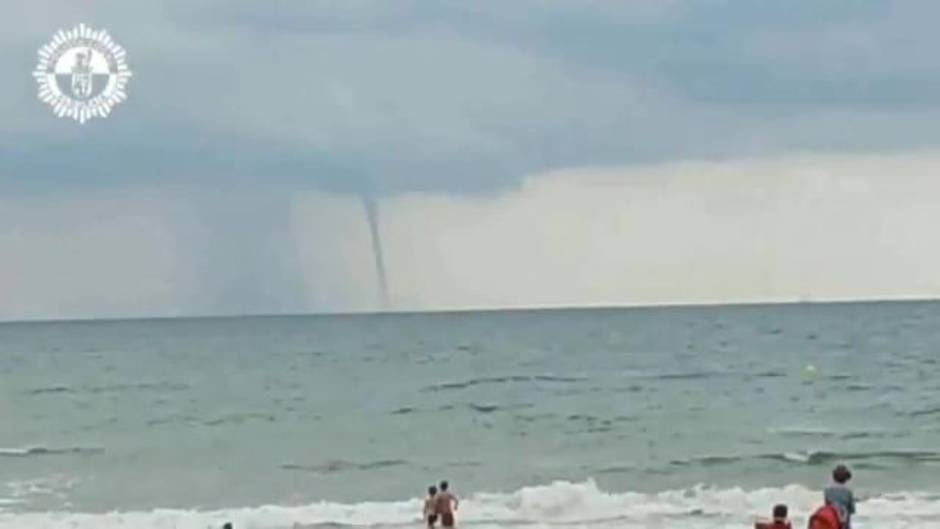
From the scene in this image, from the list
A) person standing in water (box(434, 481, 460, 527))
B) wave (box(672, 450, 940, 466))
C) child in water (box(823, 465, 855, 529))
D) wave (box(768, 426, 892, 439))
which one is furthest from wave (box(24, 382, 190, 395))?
child in water (box(823, 465, 855, 529))

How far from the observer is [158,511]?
29.5 m

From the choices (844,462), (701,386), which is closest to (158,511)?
(844,462)

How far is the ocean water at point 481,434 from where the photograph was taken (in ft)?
95.3

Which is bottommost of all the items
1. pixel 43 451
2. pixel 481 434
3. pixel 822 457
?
pixel 822 457

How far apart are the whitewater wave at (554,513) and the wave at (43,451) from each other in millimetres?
11755

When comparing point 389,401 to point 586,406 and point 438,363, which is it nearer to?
point 586,406

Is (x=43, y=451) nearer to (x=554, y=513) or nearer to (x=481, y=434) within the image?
(x=481, y=434)

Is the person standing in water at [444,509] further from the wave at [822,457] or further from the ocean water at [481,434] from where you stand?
the wave at [822,457]

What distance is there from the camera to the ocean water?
2906cm

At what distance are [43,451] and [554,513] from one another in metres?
18.5

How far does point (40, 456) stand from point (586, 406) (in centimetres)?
1817

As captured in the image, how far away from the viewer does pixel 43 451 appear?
41.3 metres


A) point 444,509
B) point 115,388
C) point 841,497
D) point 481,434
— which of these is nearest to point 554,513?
point 444,509

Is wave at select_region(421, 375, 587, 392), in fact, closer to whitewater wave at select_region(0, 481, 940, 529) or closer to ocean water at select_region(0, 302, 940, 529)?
ocean water at select_region(0, 302, 940, 529)
